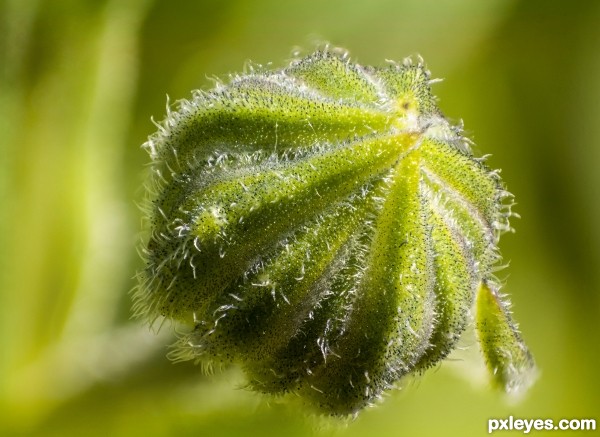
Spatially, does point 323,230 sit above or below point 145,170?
below

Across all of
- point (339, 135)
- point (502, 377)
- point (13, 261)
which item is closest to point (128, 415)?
point (13, 261)

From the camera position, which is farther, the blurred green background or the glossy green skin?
the blurred green background

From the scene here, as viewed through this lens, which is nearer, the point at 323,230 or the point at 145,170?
the point at 323,230

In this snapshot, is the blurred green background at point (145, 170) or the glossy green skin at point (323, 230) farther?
the blurred green background at point (145, 170)

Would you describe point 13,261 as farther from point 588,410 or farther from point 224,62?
point 588,410
